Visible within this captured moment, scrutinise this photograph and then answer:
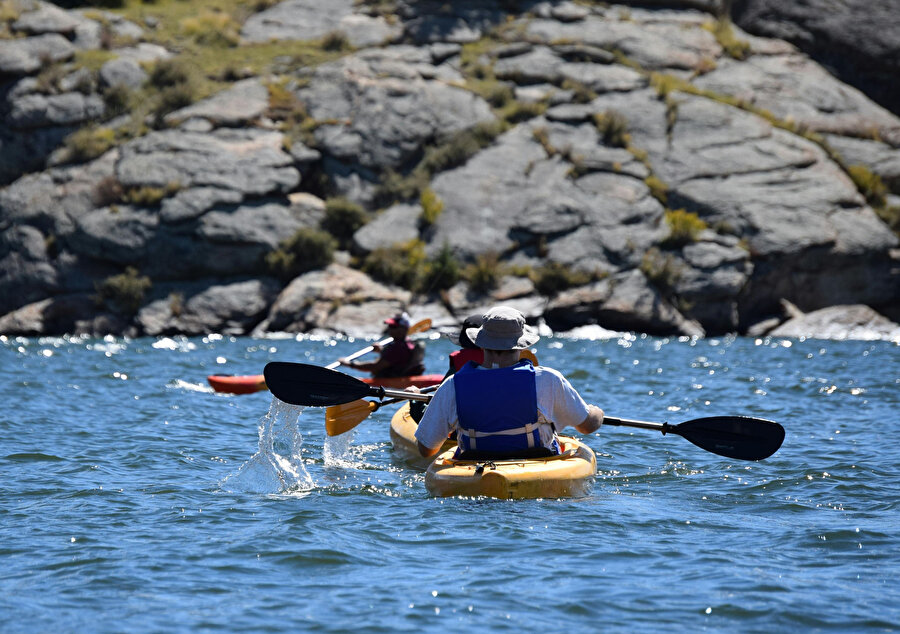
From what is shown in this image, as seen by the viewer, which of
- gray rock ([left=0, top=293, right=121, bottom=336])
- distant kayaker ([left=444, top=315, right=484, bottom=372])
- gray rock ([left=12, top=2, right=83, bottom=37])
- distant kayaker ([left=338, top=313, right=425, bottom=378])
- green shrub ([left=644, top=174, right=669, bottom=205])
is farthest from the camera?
gray rock ([left=12, top=2, right=83, bottom=37])

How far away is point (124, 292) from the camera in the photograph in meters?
25.8

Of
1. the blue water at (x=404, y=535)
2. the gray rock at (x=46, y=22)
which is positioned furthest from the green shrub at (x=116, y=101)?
the blue water at (x=404, y=535)

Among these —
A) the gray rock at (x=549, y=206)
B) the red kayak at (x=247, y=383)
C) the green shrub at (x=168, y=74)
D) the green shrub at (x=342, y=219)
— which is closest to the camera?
the red kayak at (x=247, y=383)

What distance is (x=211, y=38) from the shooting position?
116ft

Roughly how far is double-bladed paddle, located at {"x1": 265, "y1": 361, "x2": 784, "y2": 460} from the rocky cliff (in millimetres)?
17180

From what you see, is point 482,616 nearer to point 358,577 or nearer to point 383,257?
point 358,577

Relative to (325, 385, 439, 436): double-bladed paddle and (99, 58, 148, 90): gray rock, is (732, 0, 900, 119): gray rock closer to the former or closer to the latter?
(99, 58, 148, 90): gray rock

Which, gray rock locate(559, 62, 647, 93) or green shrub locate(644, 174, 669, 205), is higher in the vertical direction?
gray rock locate(559, 62, 647, 93)

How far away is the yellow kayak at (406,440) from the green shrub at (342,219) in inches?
760

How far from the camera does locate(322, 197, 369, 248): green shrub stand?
92.4 ft

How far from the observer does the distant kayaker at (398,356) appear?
1155cm

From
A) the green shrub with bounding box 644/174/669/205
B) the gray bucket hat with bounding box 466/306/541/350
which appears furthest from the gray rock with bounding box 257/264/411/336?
the gray bucket hat with bounding box 466/306/541/350

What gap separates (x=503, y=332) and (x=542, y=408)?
57 cm

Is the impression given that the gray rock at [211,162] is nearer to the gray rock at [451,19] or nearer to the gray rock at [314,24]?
the gray rock at [314,24]
